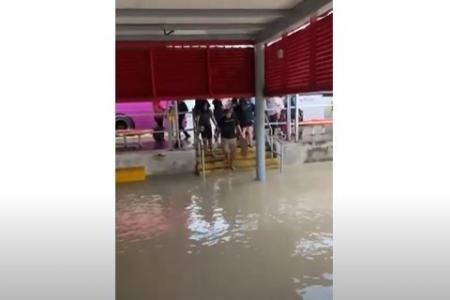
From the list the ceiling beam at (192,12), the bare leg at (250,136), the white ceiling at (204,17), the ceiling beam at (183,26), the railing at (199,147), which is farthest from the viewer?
the bare leg at (250,136)

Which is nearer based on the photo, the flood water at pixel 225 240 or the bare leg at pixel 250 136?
the flood water at pixel 225 240

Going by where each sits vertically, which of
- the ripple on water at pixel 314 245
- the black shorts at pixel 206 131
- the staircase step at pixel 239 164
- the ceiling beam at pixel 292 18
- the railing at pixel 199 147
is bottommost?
the ripple on water at pixel 314 245

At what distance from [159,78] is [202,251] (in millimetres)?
4133

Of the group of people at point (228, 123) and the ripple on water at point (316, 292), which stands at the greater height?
the group of people at point (228, 123)

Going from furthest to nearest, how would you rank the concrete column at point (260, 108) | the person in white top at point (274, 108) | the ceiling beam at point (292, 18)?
the person in white top at point (274, 108) < the concrete column at point (260, 108) < the ceiling beam at point (292, 18)

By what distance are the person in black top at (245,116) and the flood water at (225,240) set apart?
77.3 inches

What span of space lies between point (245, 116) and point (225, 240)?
18.1 ft

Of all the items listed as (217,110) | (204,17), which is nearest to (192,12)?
(204,17)

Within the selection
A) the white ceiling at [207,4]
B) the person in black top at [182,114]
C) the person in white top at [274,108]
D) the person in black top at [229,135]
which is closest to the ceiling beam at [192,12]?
the white ceiling at [207,4]

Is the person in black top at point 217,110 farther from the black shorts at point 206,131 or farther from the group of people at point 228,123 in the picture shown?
the black shorts at point 206,131

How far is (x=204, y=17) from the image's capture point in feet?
21.6

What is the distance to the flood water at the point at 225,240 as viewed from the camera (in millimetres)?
4164
